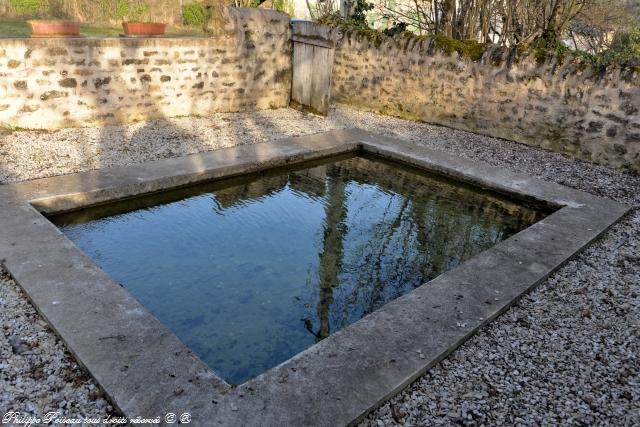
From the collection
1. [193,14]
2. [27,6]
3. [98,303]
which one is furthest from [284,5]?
[98,303]

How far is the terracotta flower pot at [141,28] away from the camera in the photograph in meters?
7.66

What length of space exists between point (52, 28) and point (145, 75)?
4.66 feet

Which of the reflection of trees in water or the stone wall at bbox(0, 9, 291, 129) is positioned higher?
the stone wall at bbox(0, 9, 291, 129)

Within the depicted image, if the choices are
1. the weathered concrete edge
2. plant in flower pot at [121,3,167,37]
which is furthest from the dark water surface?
plant in flower pot at [121,3,167,37]

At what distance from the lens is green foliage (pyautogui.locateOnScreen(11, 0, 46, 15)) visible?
12.1 m

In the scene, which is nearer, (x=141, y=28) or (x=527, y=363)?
(x=527, y=363)

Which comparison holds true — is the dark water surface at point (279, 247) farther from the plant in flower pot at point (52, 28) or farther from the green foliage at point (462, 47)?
the plant in flower pot at point (52, 28)

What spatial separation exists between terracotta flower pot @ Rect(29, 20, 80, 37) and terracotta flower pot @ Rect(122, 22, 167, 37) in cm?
Result: 82

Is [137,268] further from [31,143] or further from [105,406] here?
[31,143]

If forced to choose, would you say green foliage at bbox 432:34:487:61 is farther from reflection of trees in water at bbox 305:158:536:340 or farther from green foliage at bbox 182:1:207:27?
green foliage at bbox 182:1:207:27

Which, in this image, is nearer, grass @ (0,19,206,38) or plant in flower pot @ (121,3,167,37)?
plant in flower pot @ (121,3,167,37)

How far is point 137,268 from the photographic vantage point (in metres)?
4.00

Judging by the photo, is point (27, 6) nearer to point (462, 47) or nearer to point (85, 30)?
point (85, 30)

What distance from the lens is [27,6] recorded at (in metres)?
12.3
